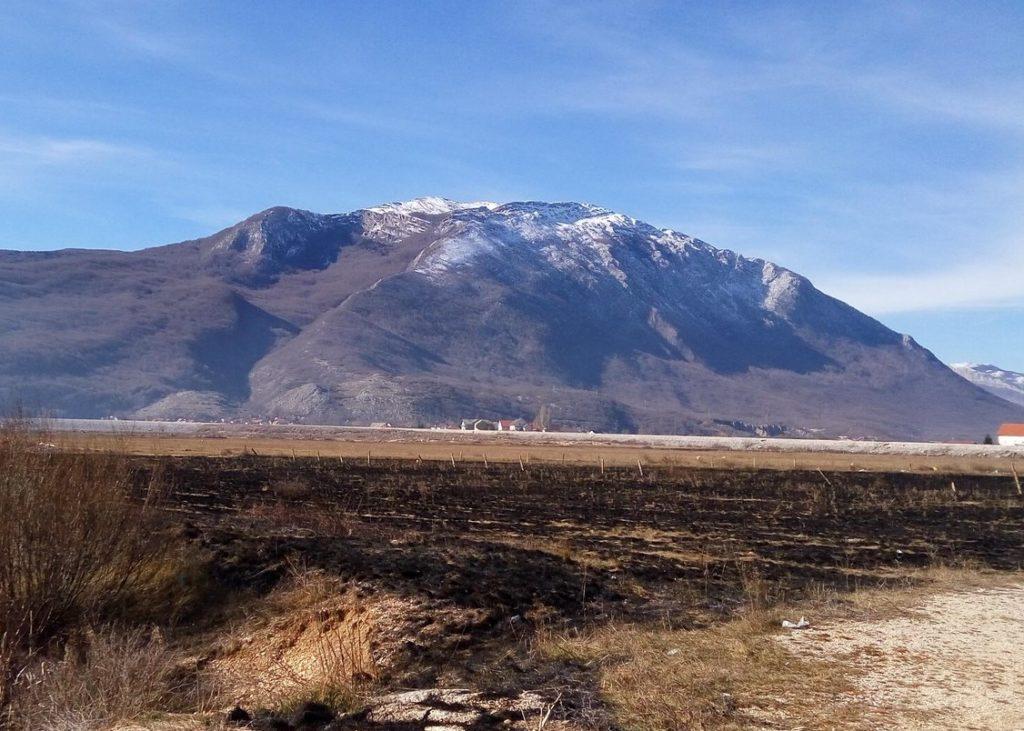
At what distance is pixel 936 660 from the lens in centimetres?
1187

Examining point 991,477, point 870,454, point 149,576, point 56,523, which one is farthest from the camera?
point 870,454

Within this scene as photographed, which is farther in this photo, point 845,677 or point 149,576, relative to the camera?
point 149,576

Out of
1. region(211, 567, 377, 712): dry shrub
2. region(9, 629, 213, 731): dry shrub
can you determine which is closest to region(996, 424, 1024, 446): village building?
region(211, 567, 377, 712): dry shrub

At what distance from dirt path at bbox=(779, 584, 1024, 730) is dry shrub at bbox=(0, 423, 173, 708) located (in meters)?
8.82

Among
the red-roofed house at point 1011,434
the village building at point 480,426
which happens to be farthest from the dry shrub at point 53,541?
the red-roofed house at point 1011,434

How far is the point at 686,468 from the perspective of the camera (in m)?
65.9

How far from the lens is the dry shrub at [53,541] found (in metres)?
11.4

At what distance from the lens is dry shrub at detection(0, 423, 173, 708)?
449 inches

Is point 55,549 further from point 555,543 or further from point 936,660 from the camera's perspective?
point 555,543

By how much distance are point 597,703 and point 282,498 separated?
82.1 ft

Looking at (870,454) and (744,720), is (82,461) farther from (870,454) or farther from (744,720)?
(870,454)

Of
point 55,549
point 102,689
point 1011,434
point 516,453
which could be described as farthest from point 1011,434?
point 102,689

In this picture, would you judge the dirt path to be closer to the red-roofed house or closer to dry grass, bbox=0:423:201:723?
dry grass, bbox=0:423:201:723

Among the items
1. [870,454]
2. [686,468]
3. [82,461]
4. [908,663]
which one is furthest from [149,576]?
[870,454]
